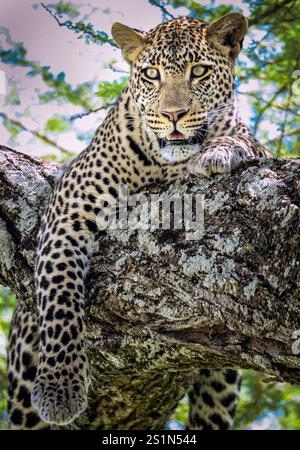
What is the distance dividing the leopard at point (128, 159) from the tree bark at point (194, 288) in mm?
197

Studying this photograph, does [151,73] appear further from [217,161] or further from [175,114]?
[217,161]

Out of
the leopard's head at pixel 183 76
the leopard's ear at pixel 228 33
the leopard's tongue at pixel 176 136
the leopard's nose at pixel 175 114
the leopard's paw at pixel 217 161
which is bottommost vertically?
the leopard's paw at pixel 217 161

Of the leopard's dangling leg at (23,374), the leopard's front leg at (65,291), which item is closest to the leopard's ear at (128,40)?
the leopard's front leg at (65,291)

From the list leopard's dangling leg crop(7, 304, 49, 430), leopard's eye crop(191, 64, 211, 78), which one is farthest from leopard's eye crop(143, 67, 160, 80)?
leopard's dangling leg crop(7, 304, 49, 430)

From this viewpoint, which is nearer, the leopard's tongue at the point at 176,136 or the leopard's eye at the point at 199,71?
the leopard's tongue at the point at 176,136

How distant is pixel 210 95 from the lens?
6.73m

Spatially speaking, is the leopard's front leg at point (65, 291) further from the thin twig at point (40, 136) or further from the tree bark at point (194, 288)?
the thin twig at point (40, 136)

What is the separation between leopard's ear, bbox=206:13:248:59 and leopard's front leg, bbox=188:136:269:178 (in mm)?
1014

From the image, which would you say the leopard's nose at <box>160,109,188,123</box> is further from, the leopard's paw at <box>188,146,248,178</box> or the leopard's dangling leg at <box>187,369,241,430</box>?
the leopard's dangling leg at <box>187,369,241,430</box>

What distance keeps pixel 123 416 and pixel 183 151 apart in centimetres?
232

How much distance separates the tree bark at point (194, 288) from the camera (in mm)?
4871
